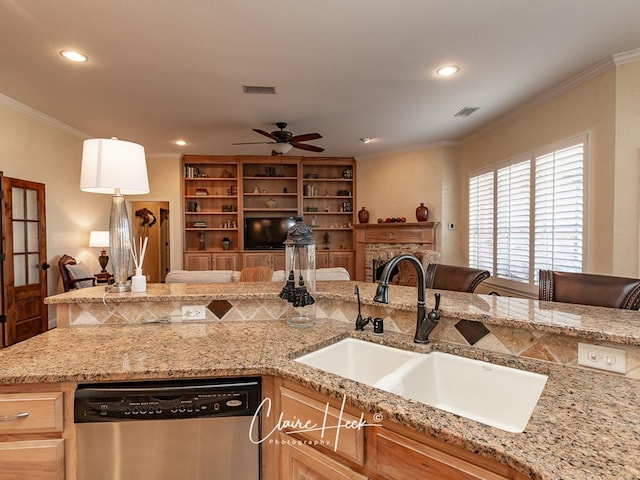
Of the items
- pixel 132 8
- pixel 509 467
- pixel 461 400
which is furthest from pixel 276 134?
pixel 509 467

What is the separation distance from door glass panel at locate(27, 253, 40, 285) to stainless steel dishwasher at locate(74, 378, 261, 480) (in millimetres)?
4072

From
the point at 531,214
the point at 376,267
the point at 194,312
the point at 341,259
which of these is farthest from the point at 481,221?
the point at 194,312

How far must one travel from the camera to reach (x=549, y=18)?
2402 mm

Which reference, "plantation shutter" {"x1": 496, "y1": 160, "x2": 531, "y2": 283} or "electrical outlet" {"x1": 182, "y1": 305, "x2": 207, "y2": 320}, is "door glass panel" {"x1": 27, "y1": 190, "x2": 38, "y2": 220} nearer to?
"electrical outlet" {"x1": 182, "y1": 305, "x2": 207, "y2": 320}

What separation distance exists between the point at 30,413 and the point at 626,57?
4501mm

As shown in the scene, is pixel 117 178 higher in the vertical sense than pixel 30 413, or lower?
higher

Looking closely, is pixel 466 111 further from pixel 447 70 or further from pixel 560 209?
pixel 560 209

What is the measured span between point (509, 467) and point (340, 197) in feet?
20.6

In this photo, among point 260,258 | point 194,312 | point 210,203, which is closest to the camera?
point 194,312

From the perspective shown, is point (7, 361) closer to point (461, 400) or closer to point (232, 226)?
point (461, 400)

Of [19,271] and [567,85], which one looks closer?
[567,85]

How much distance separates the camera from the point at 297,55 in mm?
2893

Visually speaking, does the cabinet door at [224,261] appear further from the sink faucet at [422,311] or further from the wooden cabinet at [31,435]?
the sink faucet at [422,311]

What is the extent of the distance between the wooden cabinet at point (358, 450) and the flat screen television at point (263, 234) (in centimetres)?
565
